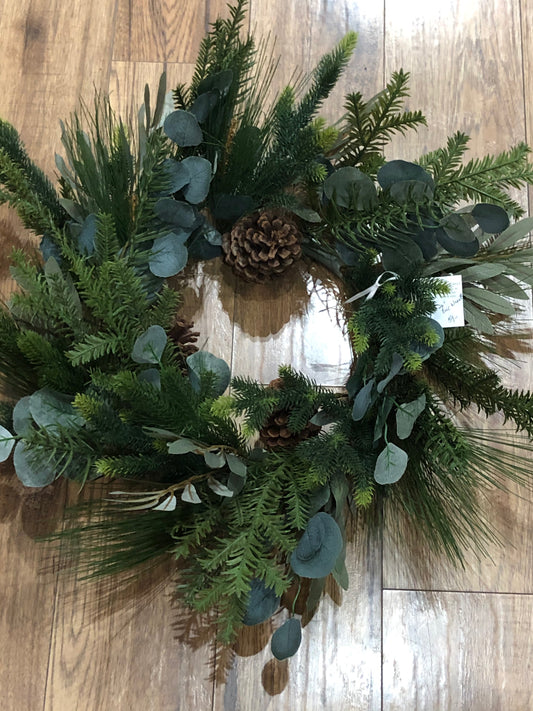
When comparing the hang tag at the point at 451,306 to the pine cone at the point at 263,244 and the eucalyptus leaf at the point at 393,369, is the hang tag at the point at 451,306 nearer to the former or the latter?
the eucalyptus leaf at the point at 393,369

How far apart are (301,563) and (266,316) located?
1.28ft

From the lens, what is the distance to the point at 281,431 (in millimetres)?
917

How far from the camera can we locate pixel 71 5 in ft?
3.80

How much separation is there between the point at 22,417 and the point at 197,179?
41 cm

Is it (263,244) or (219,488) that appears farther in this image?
(263,244)

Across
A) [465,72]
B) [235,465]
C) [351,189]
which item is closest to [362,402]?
[235,465]

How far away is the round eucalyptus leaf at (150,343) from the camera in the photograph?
2.66 feet

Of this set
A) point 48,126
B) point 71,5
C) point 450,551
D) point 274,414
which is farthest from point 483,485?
point 71,5

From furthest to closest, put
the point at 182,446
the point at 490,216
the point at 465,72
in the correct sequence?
the point at 465,72 < the point at 490,216 < the point at 182,446

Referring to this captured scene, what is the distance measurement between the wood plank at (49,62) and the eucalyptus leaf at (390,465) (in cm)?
71

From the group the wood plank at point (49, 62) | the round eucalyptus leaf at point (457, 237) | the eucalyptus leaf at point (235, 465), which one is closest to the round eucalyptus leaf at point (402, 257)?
the round eucalyptus leaf at point (457, 237)

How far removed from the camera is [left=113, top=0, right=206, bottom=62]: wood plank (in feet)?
3.72

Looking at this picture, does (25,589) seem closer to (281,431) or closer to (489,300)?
(281,431)

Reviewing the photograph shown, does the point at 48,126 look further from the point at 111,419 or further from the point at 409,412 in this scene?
the point at 409,412
